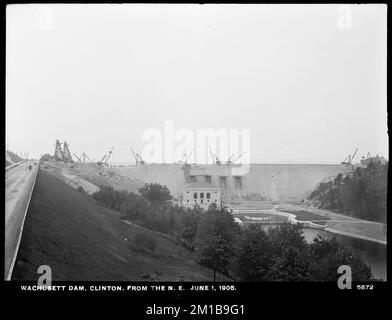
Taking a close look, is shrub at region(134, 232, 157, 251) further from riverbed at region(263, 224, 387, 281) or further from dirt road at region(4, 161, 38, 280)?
riverbed at region(263, 224, 387, 281)

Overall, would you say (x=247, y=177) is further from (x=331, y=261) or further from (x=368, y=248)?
(x=368, y=248)

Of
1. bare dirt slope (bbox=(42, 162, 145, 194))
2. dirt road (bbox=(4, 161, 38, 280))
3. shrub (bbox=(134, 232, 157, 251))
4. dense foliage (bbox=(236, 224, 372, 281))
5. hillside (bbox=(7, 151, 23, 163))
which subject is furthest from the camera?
bare dirt slope (bbox=(42, 162, 145, 194))

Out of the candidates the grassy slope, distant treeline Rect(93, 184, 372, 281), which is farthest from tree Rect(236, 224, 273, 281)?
the grassy slope

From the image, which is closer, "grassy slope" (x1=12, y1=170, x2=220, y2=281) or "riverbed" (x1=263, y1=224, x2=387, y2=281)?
"grassy slope" (x1=12, y1=170, x2=220, y2=281)

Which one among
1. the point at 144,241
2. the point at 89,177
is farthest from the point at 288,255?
the point at 89,177
